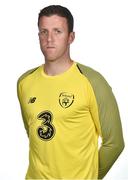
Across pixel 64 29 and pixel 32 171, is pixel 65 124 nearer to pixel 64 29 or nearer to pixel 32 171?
pixel 32 171

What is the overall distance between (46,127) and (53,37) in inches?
25.9

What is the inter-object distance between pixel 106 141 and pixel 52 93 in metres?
0.55

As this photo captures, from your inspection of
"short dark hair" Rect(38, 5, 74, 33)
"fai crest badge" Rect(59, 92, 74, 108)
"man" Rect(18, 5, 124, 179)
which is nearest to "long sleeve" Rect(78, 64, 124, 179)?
"man" Rect(18, 5, 124, 179)

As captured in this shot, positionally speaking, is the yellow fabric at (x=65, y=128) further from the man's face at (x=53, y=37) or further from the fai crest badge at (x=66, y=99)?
the man's face at (x=53, y=37)

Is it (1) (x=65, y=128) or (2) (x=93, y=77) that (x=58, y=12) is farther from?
(1) (x=65, y=128)

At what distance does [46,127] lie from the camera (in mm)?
3104

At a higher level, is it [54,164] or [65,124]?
[65,124]

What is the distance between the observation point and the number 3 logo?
3.08 m

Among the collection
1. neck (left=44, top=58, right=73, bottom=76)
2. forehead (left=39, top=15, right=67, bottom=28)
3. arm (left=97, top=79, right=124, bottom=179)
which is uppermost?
forehead (left=39, top=15, right=67, bottom=28)

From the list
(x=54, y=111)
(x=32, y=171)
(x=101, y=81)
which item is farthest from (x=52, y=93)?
(x=32, y=171)

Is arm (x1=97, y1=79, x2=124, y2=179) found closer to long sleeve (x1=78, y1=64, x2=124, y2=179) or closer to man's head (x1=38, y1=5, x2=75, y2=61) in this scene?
long sleeve (x1=78, y1=64, x2=124, y2=179)

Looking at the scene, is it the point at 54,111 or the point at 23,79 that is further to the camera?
the point at 23,79

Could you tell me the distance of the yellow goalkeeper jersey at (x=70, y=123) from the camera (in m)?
3.07

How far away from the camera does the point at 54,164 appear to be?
310 centimetres
